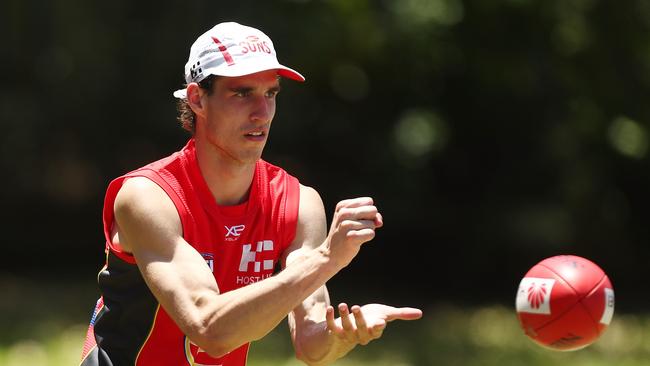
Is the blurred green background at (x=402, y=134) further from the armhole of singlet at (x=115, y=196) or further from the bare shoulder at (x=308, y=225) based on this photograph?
the armhole of singlet at (x=115, y=196)

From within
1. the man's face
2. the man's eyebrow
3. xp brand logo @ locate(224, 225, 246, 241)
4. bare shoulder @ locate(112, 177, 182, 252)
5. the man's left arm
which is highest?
the man's eyebrow

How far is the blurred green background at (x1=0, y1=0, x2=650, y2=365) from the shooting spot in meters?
12.5

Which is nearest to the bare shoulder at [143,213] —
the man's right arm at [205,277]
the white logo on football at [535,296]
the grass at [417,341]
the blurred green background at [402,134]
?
the man's right arm at [205,277]

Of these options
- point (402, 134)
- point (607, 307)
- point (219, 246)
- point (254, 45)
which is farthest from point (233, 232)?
point (402, 134)

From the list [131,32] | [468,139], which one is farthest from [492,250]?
[131,32]

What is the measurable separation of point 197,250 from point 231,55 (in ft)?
2.59

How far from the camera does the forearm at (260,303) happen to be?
155 inches

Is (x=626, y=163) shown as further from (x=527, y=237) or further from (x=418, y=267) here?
(x=418, y=267)

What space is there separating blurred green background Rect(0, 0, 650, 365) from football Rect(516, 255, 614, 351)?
224 inches

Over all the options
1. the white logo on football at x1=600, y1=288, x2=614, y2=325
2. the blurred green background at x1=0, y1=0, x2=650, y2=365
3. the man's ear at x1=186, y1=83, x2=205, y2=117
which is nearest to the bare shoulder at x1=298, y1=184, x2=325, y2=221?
the man's ear at x1=186, y1=83, x2=205, y2=117

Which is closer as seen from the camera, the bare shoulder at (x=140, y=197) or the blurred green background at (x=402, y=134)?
the bare shoulder at (x=140, y=197)

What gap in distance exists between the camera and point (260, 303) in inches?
154

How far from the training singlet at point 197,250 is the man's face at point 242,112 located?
0.64 feet

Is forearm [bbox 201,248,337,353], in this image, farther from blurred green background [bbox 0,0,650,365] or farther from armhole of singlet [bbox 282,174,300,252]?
blurred green background [bbox 0,0,650,365]
